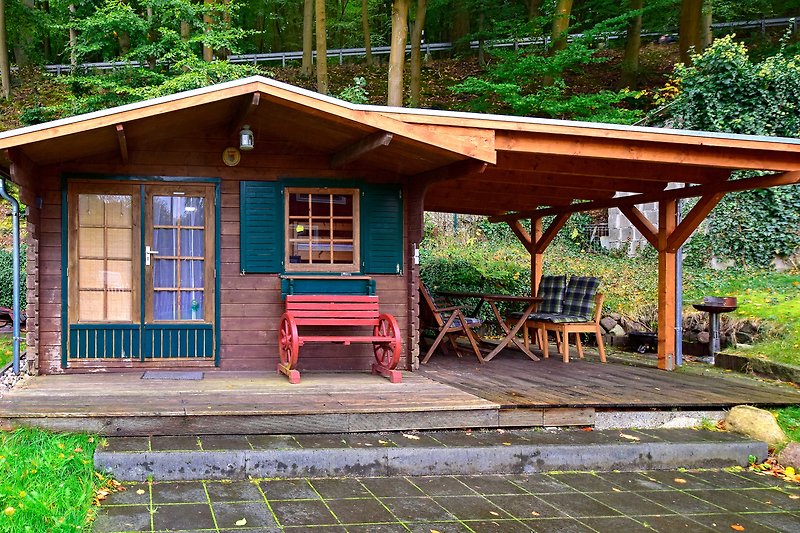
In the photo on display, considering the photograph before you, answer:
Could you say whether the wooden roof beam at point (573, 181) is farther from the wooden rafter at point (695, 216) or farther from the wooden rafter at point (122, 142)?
the wooden rafter at point (122, 142)

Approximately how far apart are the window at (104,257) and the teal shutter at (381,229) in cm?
215

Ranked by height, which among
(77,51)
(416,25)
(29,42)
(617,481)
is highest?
(29,42)

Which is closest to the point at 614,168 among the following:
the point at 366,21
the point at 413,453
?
the point at 413,453

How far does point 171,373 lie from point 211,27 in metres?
9.66

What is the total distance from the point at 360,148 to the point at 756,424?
147 inches

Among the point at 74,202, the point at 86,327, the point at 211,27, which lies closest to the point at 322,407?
the point at 86,327

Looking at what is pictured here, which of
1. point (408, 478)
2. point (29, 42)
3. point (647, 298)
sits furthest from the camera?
point (29, 42)

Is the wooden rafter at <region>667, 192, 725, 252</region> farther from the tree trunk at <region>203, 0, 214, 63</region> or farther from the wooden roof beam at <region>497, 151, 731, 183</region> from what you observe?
the tree trunk at <region>203, 0, 214, 63</region>

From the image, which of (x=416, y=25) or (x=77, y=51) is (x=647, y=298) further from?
(x=77, y=51)

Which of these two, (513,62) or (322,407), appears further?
(513,62)

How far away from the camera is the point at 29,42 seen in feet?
76.7

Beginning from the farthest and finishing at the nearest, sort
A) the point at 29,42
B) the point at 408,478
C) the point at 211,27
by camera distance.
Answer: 1. the point at 29,42
2. the point at 211,27
3. the point at 408,478

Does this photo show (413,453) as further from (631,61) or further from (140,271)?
(631,61)

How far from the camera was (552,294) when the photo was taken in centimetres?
909
